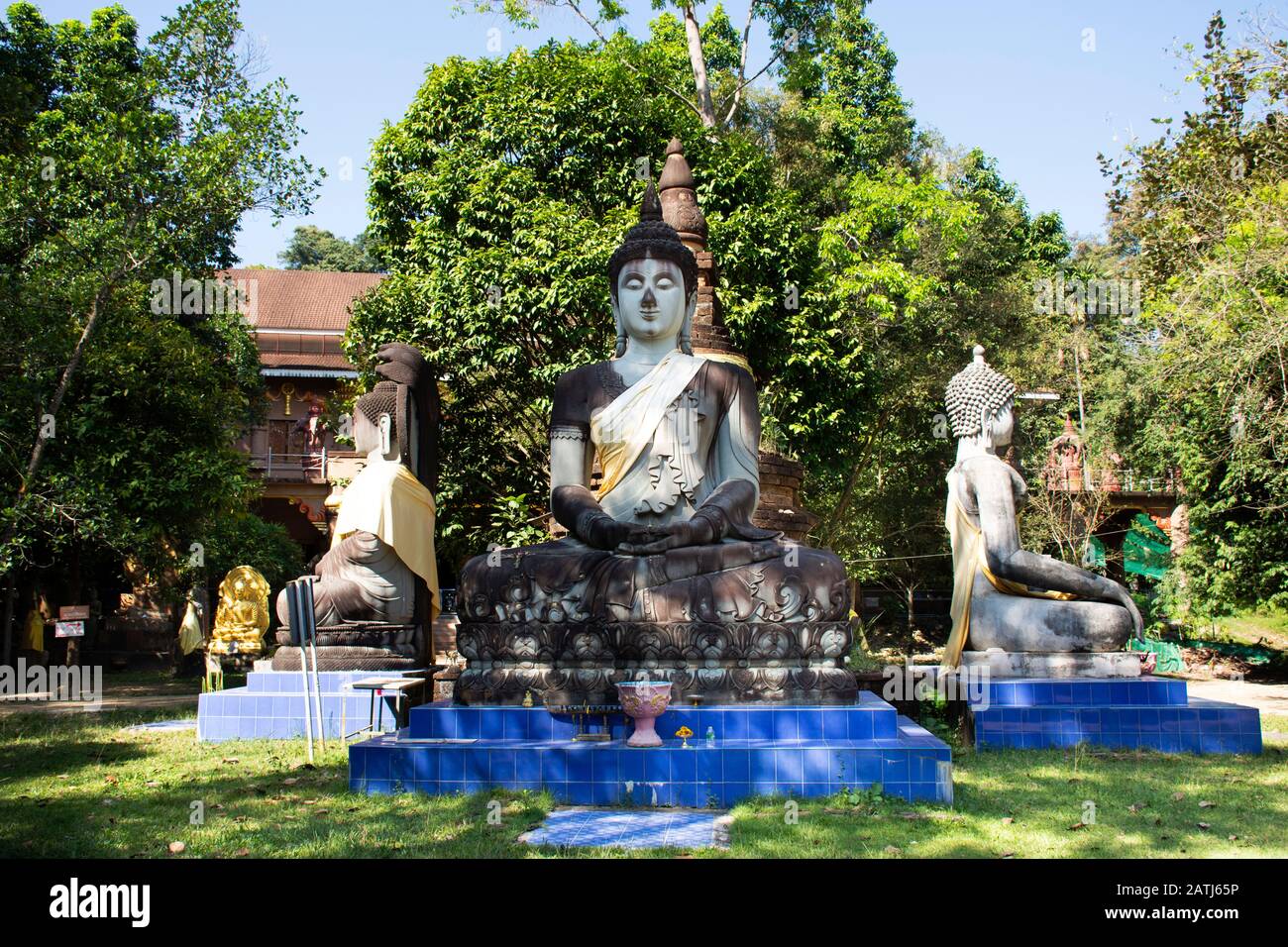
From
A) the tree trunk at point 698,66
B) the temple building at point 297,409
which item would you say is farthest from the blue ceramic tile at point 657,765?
the temple building at point 297,409

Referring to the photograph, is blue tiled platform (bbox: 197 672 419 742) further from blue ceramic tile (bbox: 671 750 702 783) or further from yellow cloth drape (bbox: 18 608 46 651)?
yellow cloth drape (bbox: 18 608 46 651)

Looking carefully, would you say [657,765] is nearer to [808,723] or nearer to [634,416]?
[808,723]

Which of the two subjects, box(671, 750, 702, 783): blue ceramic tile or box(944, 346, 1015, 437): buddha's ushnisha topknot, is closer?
box(671, 750, 702, 783): blue ceramic tile

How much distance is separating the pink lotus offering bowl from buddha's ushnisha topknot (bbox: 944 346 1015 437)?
15.7 ft

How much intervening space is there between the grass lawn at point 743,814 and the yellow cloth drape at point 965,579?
1.53 metres

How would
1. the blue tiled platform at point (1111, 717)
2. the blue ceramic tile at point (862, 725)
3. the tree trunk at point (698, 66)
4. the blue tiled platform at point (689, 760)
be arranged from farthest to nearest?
the tree trunk at point (698, 66) → the blue tiled platform at point (1111, 717) → the blue ceramic tile at point (862, 725) → the blue tiled platform at point (689, 760)

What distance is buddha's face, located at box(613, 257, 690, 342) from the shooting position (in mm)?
8195

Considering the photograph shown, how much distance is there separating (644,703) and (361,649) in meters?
4.67

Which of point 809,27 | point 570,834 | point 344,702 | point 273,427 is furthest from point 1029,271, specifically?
point 570,834

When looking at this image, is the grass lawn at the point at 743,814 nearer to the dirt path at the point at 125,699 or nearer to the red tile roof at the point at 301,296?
the dirt path at the point at 125,699

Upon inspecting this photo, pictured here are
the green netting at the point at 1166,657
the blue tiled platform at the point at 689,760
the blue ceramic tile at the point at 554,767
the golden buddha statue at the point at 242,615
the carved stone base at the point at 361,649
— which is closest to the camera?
the blue tiled platform at the point at 689,760

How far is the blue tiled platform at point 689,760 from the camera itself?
6.09 meters

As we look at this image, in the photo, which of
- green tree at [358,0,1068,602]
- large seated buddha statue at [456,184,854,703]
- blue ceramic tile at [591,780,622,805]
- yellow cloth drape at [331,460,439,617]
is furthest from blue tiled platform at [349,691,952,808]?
green tree at [358,0,1068,602]
